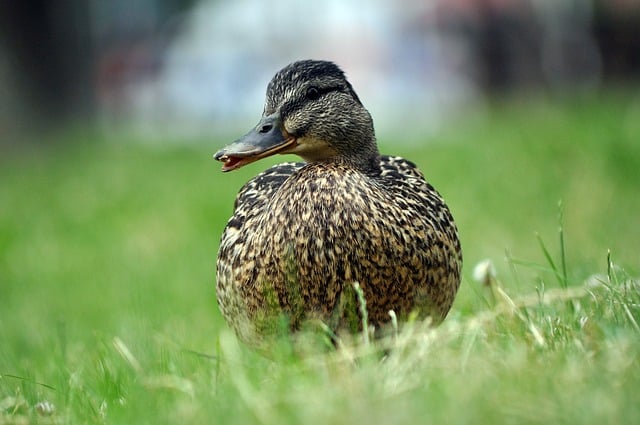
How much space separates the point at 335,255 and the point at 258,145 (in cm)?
59

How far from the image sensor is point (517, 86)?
17516 mm

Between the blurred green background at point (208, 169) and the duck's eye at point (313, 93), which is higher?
the duck's eye at point (313, 93)

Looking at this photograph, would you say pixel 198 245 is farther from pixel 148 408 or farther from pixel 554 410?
pixel 554 410

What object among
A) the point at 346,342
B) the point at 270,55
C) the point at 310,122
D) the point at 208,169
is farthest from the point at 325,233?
the point at 270,55

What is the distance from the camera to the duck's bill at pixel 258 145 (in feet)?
12.9

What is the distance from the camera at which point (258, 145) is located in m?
3.95

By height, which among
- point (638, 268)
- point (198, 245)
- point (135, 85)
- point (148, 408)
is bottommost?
point (135, 85)

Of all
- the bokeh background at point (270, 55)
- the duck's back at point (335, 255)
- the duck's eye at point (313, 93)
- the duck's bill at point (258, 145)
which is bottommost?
the bokeh background at point (270, 55)

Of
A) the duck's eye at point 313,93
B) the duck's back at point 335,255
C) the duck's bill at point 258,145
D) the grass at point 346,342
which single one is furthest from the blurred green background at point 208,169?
the duck's eye at point 313,93

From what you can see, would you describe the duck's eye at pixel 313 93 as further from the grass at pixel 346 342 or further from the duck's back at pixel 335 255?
the grass at pixel 346 342

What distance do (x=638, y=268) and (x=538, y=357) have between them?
203cm

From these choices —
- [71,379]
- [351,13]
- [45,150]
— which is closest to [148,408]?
[71,379]

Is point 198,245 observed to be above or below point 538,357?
below

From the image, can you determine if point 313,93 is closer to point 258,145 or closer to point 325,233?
point 258,145
